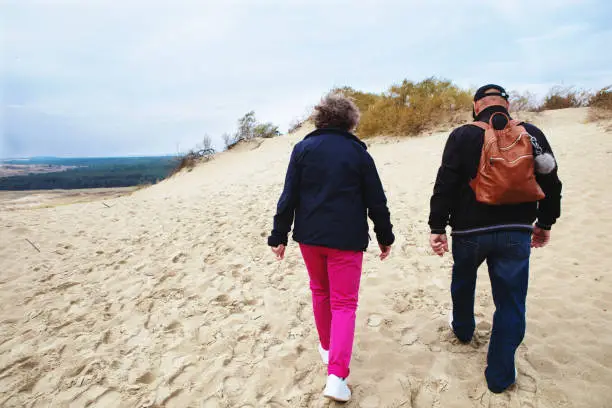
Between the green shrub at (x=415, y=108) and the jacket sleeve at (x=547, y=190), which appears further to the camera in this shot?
the green shrub at (x=415, y=108)

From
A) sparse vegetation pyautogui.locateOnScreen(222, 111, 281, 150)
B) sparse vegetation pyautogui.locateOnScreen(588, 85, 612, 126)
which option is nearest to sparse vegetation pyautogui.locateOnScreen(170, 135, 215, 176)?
sparse vegetation pyautogui.locateOnScreen(222, 111, 281, 150)

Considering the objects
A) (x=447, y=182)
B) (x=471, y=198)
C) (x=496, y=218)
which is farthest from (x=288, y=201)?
(x=496, y=218)

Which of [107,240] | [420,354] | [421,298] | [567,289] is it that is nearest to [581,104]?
[567,289]

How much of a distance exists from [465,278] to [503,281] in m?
0.34

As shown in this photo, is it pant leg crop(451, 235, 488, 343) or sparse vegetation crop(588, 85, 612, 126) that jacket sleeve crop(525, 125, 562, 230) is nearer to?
pant leg crop(451, 235, 488, 343)

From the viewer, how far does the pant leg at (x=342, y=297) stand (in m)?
2.08

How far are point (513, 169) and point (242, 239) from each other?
452cm

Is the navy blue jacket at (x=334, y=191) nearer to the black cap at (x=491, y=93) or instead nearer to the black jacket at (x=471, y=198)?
the black jacket at (x=471, y=198)

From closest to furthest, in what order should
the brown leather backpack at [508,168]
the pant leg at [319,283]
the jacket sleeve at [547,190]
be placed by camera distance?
1. the brown leather backpack at [508,168]
2. the jacket sleeve at [547,190]
3. the pant leg at [319,283]

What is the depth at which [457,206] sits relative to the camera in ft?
7.13

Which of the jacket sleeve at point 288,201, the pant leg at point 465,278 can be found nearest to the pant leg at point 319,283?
the jacket sleeve at point 288,201

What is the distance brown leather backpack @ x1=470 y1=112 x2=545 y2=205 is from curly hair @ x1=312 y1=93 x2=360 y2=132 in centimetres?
77

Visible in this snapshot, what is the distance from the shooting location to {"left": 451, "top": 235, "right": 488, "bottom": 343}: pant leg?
208 centimetres

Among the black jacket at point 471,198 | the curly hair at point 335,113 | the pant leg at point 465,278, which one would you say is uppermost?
the curly hair at point 335,113
